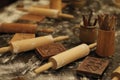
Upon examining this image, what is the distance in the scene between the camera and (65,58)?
931 mm

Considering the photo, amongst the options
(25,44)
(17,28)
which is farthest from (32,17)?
(25,44)

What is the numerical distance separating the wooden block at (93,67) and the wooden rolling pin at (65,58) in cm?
6

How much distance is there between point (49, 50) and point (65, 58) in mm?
114

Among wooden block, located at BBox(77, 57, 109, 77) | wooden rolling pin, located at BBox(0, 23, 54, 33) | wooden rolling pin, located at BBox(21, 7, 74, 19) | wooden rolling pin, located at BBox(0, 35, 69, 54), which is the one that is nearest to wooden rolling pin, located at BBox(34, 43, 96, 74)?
wooden block, located at BBox(77, 57, 109, 77)

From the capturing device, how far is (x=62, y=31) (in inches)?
52.1

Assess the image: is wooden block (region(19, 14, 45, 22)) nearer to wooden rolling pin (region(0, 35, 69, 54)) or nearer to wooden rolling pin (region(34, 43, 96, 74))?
wooden rolling pin (region(0, 35, 69, 54))

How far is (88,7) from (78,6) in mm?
87

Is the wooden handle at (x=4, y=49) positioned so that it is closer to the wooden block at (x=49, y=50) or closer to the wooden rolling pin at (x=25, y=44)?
the wooden rolling pin at (x=25, y=44)

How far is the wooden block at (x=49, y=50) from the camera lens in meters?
0.98

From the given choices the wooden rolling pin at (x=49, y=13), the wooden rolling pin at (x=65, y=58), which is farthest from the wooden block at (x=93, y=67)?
the wooden rolling pin at (x=49, y=13)

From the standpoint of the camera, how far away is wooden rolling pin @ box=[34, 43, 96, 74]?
34.8 inches

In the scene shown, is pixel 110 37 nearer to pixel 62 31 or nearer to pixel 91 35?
pixel 91 35

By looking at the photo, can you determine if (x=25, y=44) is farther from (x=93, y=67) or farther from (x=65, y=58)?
(x=93, y=67)

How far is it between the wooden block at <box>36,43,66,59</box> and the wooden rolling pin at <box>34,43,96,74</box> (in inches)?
2.5
